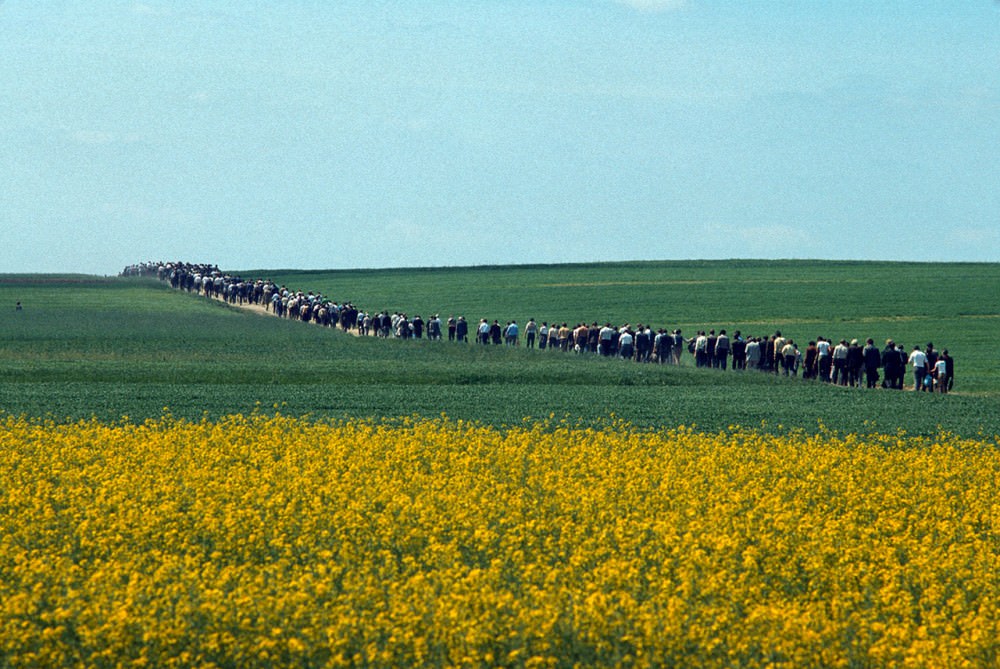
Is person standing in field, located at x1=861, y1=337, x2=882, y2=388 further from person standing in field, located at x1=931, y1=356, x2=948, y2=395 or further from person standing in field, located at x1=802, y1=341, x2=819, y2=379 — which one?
person standing in field, located at x1=802, y1=341, x2=819, y2=379

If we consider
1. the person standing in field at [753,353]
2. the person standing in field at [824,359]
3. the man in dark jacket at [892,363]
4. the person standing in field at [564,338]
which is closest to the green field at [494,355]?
the person standing in field at [824,359]

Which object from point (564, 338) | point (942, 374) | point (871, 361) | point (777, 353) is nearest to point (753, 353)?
point (777, 353)

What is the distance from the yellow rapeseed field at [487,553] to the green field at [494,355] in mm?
8438

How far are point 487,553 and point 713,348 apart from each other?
3841 cm

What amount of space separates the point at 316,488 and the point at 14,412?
14198 millimetres

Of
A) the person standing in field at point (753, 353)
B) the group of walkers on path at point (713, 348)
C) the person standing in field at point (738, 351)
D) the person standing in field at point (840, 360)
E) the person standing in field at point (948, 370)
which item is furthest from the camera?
the person standing in field at point (738, 351)

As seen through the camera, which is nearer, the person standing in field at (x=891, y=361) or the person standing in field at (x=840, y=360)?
the person standing in field at (x=891, y=361)

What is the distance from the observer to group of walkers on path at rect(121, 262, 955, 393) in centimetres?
4422

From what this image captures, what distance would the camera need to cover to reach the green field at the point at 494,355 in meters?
32.8

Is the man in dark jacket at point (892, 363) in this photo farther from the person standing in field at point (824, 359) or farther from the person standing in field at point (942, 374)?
the person standing in field at point (824, 359)

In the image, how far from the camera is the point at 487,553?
1495cm

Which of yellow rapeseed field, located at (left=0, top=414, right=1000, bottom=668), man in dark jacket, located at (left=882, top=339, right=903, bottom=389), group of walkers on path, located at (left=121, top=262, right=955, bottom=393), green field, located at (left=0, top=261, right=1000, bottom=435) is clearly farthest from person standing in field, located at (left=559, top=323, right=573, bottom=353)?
yellow rapeseed field, located at (left=0, top=414, right=1000, bottom=668)

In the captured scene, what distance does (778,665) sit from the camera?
1125cm

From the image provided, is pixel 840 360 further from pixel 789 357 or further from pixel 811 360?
pixel 789 357
